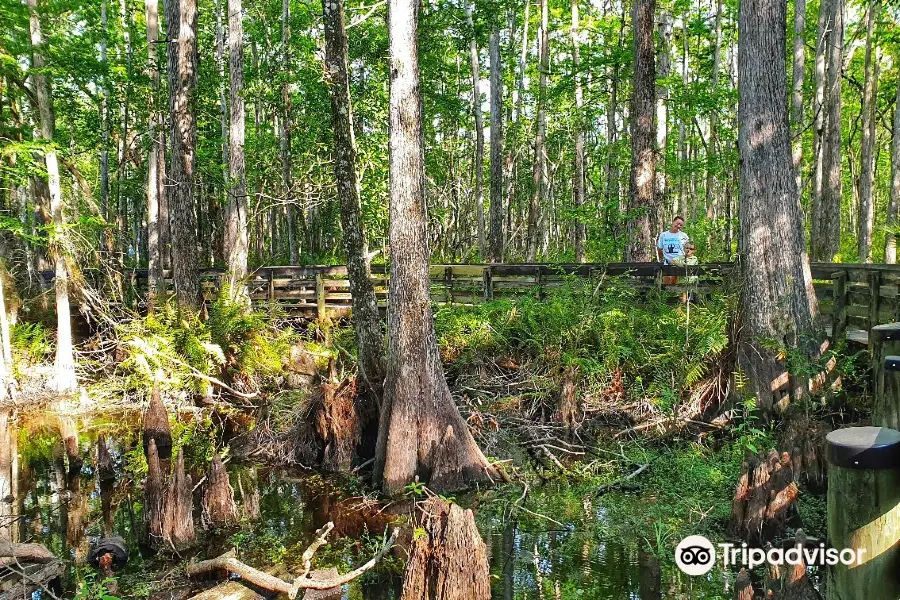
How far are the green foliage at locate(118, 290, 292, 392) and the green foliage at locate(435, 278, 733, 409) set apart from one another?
3939mm

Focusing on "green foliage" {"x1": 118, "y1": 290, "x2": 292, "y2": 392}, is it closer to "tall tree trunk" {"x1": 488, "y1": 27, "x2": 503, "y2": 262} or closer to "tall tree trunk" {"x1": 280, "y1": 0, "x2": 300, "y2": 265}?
"tall tree trunk" {"x1": 280, "y1": 0, "x2": 300, "y2": 265}

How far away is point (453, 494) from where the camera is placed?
8.94 meters

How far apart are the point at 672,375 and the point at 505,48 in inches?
898

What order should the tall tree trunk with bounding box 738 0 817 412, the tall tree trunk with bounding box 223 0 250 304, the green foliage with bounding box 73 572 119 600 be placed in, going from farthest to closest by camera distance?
the tall tree trunk with bounding box 223 0 250 304
the tall tree trunk with bounding box 738 0 817 412
the green foliage with bounding box 73 572 119 600

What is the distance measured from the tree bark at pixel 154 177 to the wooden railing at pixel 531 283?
1004mm

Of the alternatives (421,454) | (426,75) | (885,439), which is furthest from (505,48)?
(885,439)

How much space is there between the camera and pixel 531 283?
15.1 meters

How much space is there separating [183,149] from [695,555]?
43.2ft

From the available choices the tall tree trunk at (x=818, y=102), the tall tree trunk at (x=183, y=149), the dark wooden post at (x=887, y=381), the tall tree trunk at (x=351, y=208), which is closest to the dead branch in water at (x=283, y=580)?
the tall tree trunk at (x=351, y=208)

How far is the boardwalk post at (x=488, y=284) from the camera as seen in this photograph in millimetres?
15292

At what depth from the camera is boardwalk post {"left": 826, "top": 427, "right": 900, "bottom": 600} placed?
7.21 ft

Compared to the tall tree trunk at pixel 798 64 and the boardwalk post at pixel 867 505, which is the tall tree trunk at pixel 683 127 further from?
the boardwalk post at pixel 867 505

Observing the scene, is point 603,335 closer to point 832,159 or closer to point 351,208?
point 351,208

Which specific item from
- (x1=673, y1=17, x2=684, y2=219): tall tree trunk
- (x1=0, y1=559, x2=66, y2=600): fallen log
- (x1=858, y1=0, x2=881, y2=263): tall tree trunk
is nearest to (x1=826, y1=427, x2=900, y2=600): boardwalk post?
(x1=0, y1=559, x2=66, y2=600): fallen log
